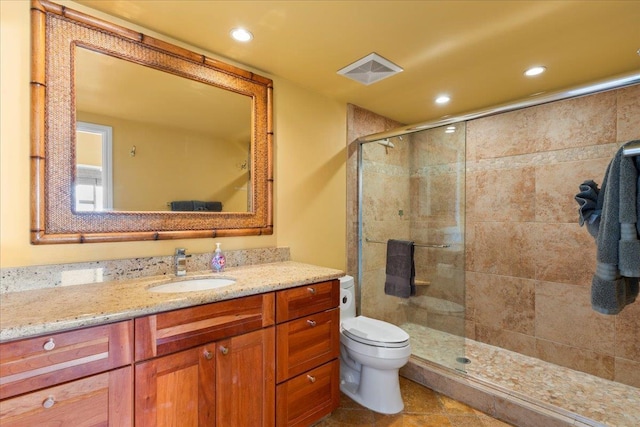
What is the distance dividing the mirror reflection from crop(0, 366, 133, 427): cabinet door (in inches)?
32.6

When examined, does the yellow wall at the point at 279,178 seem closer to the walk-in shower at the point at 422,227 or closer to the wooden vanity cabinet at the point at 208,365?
the walk-in shower at the point at 422,227

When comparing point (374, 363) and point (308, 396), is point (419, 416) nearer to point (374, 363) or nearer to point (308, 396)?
point (374, 363)

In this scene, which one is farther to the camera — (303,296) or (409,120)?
(409,120)

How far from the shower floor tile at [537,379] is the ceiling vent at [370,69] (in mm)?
2182

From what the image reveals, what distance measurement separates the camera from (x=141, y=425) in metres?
1.11

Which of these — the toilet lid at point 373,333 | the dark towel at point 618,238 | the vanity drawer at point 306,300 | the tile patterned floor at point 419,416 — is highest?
the dark towel at point 618,238

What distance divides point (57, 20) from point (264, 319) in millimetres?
1725

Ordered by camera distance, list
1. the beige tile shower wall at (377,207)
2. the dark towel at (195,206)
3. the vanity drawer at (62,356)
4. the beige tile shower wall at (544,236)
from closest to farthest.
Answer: the vanity drawer at (62,356) → the dark towel at (195,206) → the beige tile shower wall at (544,236) → the beige tile shower wall at (377,207)

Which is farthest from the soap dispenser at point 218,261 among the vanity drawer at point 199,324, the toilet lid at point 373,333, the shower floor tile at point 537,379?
the shower floor tile at point 537,379

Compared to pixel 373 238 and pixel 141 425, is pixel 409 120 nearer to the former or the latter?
pixel 373 238

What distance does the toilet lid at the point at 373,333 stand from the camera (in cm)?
191

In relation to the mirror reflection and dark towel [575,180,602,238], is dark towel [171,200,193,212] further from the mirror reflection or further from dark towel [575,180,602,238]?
dark towel [575,180,602,238]

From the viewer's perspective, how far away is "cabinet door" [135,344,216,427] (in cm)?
112

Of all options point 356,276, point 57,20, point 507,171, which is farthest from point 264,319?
point 507,171
